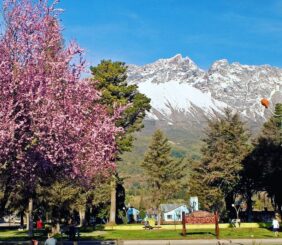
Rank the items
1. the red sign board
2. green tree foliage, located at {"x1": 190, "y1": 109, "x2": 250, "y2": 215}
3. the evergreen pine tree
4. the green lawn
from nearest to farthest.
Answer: the green lawn, the red sign board, the evergreen pine tree, green tree foliage, located at {"x1": 190, "y1": 109, "x2": 250, "y2": 215}

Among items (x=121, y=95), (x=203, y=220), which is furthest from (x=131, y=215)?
(x=203, y=220)

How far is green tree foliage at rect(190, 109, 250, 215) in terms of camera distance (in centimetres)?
7900

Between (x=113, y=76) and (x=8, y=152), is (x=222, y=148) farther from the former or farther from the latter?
(x=8, y=152)

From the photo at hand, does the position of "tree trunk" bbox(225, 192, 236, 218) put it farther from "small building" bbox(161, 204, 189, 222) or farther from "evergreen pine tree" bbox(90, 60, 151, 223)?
"small building" bbox(161, 204, 189, 222)

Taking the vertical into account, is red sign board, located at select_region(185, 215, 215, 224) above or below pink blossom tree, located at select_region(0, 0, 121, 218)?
below

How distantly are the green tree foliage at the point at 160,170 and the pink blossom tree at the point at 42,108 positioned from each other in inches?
2831

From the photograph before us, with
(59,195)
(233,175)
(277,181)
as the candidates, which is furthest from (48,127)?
(233,175)

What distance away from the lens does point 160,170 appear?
9288 cm

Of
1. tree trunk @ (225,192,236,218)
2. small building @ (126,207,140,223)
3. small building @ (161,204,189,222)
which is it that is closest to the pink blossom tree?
tree trunk @ (225,192,236,218)

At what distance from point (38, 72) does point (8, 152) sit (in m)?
3.18

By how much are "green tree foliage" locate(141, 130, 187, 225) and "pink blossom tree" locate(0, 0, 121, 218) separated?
71911mm

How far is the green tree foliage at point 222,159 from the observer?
79.0m

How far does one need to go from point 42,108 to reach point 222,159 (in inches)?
2545

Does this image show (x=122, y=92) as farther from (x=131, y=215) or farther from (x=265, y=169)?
(x=131, y=215)
